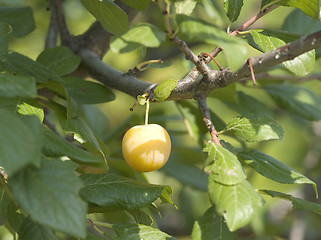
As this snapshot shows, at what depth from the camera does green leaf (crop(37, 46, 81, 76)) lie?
3.48ft

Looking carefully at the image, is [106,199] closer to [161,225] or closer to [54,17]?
[54,17]

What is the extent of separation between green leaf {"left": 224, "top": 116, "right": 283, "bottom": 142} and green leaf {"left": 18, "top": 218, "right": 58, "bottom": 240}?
36 centimetres

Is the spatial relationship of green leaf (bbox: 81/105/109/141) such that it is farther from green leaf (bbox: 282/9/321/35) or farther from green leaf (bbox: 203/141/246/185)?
green leaf (bbox: 203/141/246/185)

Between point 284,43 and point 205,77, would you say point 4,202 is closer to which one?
point 205,77

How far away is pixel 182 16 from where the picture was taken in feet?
2.17

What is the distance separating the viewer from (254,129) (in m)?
0.87

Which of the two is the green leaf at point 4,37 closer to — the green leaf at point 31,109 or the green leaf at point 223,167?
the green leaf at point 31,109

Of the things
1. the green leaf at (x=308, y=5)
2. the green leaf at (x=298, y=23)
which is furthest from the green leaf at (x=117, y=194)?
the green leaf at (x=298, y=23)

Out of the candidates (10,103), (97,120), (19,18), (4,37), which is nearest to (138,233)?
(10,103)

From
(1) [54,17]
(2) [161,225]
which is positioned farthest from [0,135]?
(2) [161,225]

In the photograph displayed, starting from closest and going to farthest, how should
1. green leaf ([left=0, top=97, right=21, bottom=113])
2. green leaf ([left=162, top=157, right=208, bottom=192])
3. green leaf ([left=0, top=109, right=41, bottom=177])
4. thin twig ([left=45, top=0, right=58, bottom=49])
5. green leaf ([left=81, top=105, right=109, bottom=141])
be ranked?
1. green leaf ([left=0, top=109, right=41, bottom=177])
2. green leaf ([left=0, top=97, right=21, bottom=113])
3. thin twig ([left=45, top=0, right=58, bottom=49])
4. green leaf ([left=81, top=105, right=109, bottom=141])
5. green leaf ([left=162, top=157, right=208, bottom=192])

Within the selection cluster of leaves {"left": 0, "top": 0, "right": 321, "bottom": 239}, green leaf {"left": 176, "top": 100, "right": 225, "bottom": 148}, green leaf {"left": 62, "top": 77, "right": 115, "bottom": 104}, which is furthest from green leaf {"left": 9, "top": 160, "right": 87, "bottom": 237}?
green leaf {"left": 176, "top": 100, "right": 225, "bottom": 148}

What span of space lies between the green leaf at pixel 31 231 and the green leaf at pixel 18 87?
0.81 feet

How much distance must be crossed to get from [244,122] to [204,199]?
1242mm
